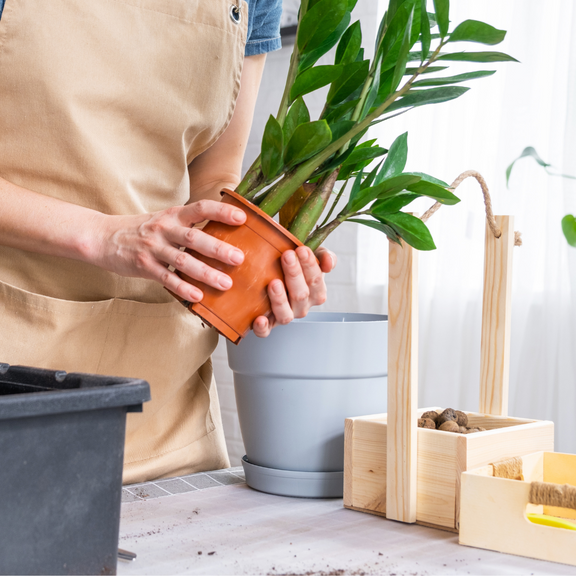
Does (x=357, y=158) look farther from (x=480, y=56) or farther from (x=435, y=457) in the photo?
(x=435, y=457)

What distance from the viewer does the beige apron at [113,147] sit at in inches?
29.8

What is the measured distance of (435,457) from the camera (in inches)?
26.8

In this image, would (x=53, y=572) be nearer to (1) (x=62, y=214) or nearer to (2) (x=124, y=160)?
(1) (x=62, y=214)

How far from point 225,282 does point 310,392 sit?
22cm

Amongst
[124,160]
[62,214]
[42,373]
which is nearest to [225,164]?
[124,160]

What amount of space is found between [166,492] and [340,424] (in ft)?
0.76

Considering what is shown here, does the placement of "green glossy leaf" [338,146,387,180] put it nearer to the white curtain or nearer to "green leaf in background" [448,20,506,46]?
"green leaf in background" [448,20,506,46]

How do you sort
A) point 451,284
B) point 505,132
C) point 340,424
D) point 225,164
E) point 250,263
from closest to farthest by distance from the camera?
point 250,263 → point 340,424 → point 225,164 → point 505,132 → point 451,284

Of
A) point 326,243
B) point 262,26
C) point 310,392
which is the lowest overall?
point 310,392

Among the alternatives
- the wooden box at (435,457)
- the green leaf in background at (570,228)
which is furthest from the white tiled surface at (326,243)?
the wooden box at (435,457)

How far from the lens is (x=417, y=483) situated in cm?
69

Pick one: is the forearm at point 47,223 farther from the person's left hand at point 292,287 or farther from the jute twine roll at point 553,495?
the jute twine roll at point 553,495

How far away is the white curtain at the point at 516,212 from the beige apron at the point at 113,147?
858mm

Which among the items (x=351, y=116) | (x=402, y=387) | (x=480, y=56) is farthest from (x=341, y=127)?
(x=402, y=387)
